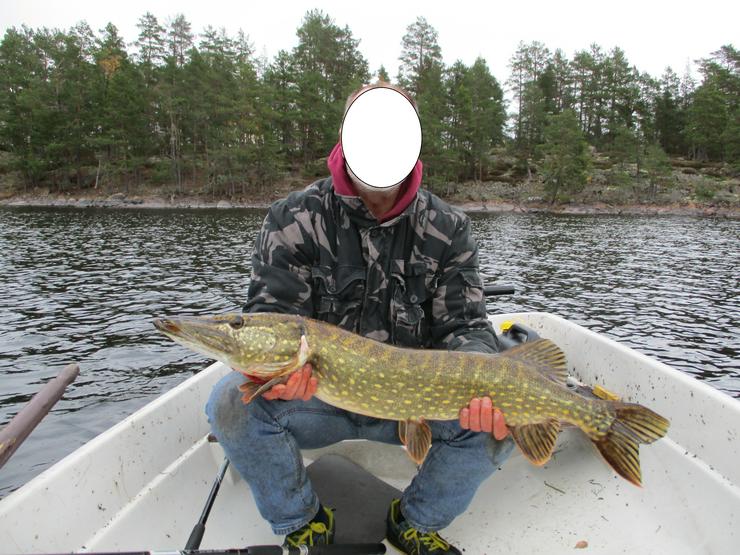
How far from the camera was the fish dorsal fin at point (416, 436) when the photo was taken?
89.4 inches

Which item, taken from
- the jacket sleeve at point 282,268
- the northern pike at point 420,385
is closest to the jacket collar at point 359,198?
the jacket sleeve at point 282,268

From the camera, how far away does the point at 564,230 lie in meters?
27.8

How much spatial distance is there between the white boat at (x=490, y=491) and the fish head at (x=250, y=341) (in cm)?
73

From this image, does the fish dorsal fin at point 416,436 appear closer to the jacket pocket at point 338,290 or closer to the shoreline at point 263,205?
the jacket pocket at point 338,290

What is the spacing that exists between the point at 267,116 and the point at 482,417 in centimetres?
4907

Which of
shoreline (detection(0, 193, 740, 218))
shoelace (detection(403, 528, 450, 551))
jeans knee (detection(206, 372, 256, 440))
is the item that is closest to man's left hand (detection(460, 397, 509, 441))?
shoelace (detection(403, 528, 450, 551))

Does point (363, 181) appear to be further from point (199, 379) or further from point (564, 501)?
point (564, 501)

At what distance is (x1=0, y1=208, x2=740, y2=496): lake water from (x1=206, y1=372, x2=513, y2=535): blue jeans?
3.50 meters

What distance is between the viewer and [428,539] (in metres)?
2.38

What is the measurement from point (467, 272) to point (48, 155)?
53854mm

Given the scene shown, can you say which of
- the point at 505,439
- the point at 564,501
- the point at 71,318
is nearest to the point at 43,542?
the point at 505,439

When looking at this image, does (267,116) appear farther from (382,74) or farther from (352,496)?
(352,496)

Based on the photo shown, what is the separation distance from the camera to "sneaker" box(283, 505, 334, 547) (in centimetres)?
229

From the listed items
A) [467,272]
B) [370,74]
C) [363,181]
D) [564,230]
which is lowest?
[564,230]
